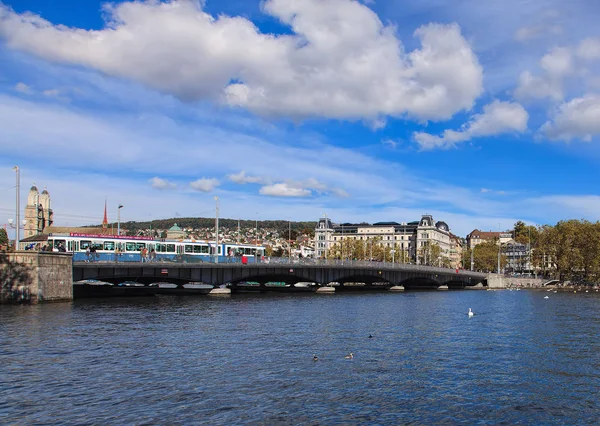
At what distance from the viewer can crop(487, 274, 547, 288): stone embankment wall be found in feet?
597

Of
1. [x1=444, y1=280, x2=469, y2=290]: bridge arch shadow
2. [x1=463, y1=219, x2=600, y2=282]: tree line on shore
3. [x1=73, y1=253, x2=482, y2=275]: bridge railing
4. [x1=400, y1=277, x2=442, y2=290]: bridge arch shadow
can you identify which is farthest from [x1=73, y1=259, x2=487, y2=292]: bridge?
[x1=463, y1=219, x2=600, y2=282]: tree line on shore

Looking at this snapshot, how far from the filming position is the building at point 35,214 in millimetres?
175500

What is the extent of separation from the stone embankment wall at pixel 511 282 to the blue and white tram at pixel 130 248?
107 metres

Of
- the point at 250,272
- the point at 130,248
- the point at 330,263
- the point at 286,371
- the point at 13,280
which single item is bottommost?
the point at 286,371

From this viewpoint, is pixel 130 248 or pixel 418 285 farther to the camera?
pixel 418 285

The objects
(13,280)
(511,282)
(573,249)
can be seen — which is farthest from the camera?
(511,282)

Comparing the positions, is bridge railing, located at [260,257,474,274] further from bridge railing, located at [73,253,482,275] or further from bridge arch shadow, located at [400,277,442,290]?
bridge arch shadow, located at [400,277,442,290]

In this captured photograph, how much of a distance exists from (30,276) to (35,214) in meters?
124

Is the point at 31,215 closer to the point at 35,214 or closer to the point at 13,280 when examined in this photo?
the point at 35,214

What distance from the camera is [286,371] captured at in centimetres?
3155

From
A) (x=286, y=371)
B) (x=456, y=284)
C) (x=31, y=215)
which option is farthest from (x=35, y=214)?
(x=286, y=371)

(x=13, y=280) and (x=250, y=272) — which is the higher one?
(x=13, y=280)

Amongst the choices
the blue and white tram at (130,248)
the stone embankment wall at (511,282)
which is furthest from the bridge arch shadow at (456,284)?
the blue and white tram at (130,248)

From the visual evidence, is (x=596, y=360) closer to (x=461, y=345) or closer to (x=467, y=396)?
(x=461, y=345)
